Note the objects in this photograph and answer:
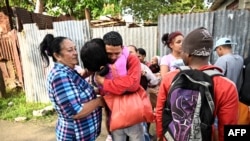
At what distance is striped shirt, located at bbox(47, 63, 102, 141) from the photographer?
1835 millimetres

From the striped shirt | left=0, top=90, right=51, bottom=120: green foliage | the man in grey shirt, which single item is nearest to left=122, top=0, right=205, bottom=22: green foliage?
left=0, top=90, right=51, bottom=120: green foliage

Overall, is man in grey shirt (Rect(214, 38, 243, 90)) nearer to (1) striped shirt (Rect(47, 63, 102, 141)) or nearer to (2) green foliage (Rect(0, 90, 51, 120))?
(1) striped shirt (Rect(47, 63, 102, 141))

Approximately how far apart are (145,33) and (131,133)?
3.04 meters

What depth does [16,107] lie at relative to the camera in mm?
6430

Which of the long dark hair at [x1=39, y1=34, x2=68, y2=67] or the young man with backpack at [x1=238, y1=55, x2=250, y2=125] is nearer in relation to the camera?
the long dark hair at [x1=39, y1=34, x2=68, y2=67]

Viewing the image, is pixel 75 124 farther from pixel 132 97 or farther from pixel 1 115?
pixel 1 115

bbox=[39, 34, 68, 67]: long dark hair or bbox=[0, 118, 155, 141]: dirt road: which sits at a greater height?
bbox=[39, 34, 68, 67]: long dark hair

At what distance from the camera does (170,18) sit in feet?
14.7

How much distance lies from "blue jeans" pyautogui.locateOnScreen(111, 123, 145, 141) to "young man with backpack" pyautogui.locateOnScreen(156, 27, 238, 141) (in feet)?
1.91

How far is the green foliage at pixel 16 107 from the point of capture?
19.3 ft

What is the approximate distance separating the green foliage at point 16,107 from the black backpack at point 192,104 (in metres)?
4.91

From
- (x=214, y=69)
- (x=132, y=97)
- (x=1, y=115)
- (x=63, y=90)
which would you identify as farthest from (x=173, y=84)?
(x=1, y=115)

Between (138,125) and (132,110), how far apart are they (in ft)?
0.93

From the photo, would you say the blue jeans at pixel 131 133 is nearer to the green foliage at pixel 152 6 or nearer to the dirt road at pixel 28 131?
the dirt road at pixel 28 131
